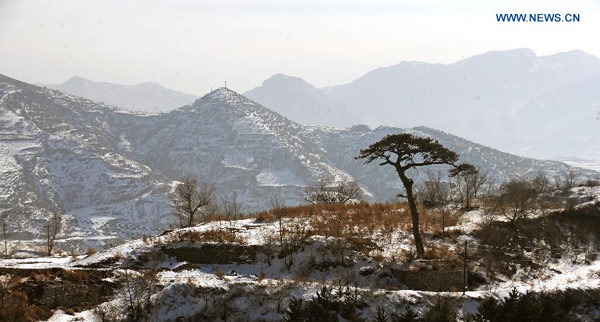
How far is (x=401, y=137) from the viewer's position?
29172 mm

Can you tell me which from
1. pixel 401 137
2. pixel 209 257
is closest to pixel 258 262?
pixel 209 257

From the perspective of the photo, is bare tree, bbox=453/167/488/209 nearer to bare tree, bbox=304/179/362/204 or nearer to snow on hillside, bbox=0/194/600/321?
snow on hillside, bbox=0/194/600/321

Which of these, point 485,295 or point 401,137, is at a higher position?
point 401,137

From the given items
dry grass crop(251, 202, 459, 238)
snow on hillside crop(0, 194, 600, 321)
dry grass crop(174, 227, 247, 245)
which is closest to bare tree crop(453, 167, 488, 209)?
dry grass crop(251, 202, 459, 238)

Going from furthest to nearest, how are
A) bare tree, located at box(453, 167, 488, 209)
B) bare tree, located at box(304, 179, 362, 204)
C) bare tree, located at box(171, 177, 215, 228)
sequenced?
bare tree, located at box(304, 179, 362, 204) < bare tree, located at box(171, 177, 215, 228) < bare tree, located at box(453, 167, 488, 209)

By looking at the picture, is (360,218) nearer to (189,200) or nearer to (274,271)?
(274,271)

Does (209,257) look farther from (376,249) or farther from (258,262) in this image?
(376,249)

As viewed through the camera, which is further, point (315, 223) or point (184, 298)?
point (315, 223)

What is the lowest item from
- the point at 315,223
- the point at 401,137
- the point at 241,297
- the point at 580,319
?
the point at 580,319

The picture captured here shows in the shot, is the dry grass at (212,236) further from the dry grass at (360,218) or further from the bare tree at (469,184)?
the bare tree at (469,184)

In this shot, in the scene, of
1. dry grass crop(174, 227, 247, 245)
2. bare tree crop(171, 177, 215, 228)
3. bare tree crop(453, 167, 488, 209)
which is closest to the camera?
bare tree crop(453, 167, 488, 209)

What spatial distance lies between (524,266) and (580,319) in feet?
18.9

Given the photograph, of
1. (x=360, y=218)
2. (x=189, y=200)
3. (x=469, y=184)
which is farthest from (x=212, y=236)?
(x=469, y=184)

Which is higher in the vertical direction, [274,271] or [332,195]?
[274,271]
